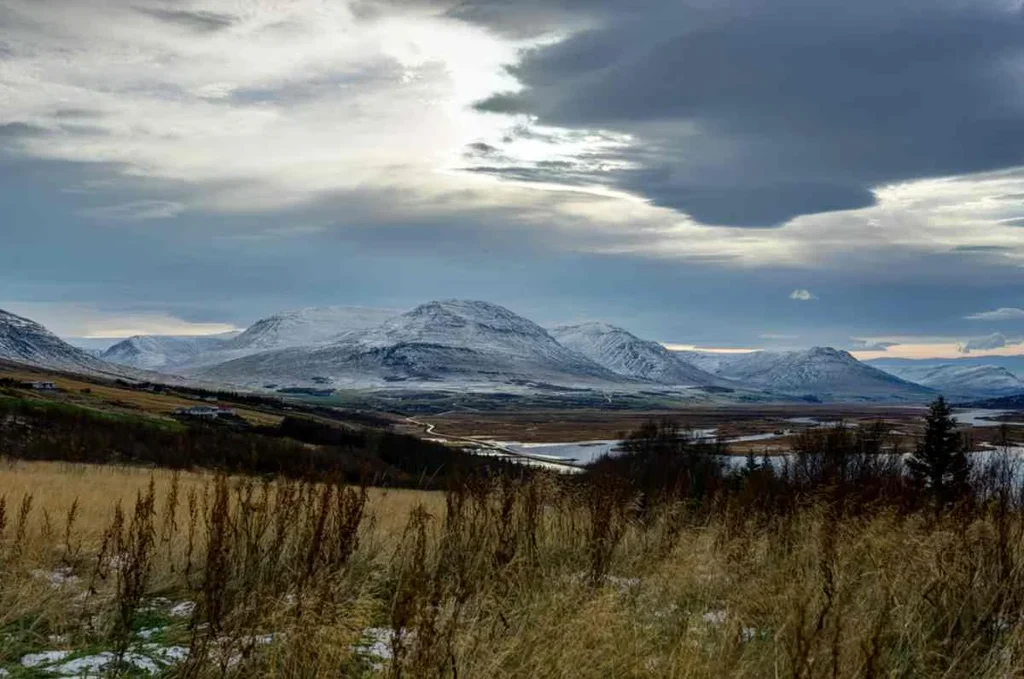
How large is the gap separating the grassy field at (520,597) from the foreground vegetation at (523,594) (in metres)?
0.02

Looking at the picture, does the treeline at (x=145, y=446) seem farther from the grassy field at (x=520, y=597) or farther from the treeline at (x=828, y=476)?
the grassy field at (x=520, y=597)

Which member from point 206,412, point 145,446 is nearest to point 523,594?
point 145,446

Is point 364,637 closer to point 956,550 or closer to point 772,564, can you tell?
point 772,564

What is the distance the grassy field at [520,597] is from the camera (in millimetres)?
4895

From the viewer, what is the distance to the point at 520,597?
6520 millimetres

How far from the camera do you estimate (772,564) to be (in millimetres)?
8016

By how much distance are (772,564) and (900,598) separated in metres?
1.61

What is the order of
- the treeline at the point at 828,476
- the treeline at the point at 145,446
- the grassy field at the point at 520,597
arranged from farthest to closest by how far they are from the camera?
the treeline at the point at 145,446, the treeline at the point at 828,476, the grassy field at the point at 520,597

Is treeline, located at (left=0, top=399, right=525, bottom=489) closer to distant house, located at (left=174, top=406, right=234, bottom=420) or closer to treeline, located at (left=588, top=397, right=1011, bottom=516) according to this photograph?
treeline, located at (left=588, top=397, right=1011, bottom=516)

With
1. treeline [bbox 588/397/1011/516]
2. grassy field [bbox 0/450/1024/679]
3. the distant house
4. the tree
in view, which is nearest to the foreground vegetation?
grassy field [bbox 0/450/1024/679]

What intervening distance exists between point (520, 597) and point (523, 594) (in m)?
0.09

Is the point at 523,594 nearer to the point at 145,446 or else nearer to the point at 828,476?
the point at 828,476

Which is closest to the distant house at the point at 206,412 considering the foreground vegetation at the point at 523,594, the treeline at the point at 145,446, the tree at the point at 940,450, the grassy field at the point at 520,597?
the treeline at the point at 145,446

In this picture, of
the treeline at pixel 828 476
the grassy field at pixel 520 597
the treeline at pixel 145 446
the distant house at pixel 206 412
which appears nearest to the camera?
the grassy field at pixel 520 597
